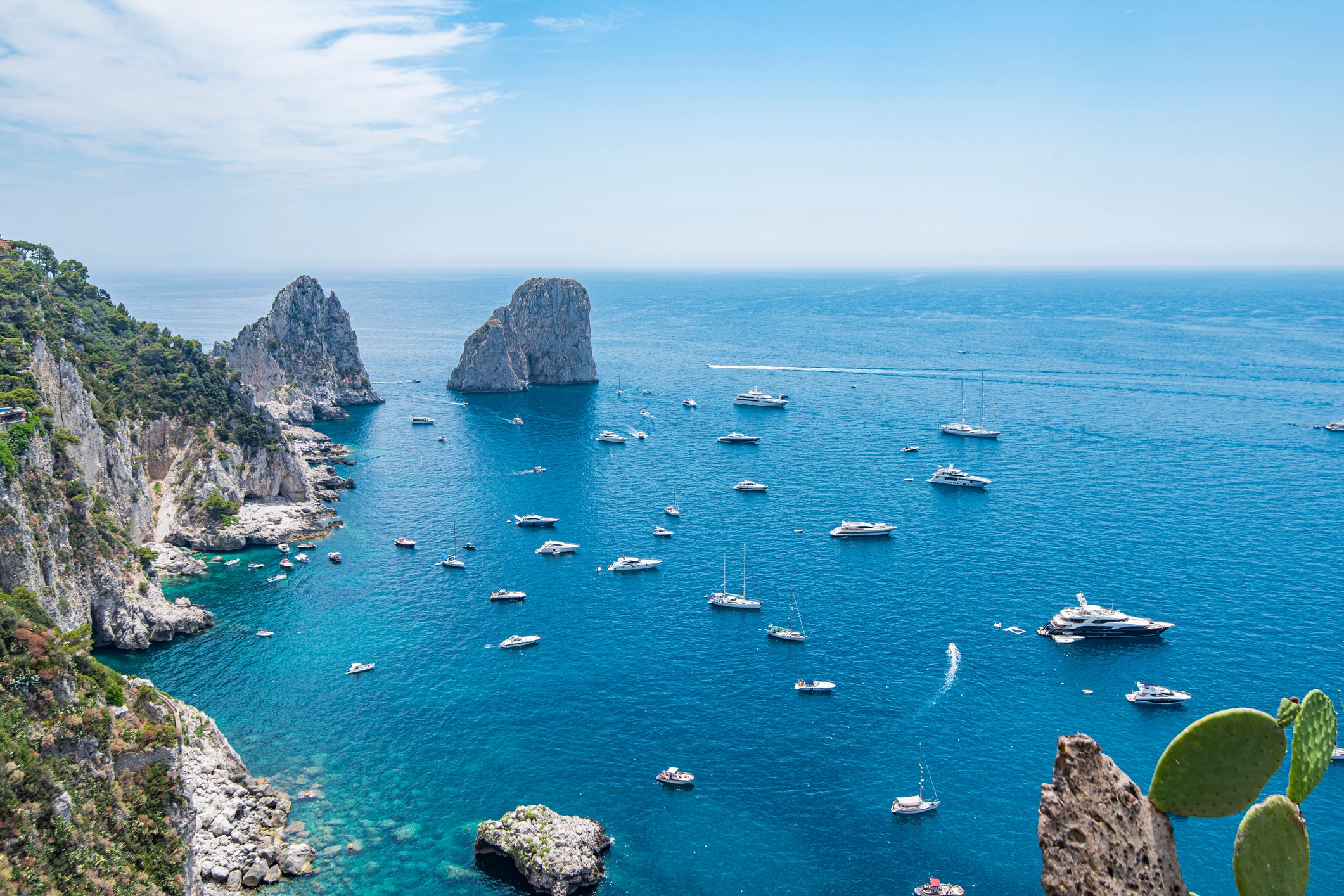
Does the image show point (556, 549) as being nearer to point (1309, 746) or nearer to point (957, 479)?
point (957, 479)

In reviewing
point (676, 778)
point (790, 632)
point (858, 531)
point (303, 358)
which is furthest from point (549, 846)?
point (303, 358)

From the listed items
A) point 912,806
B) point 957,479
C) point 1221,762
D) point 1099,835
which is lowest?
point 912,806

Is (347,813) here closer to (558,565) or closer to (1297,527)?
(558,565)

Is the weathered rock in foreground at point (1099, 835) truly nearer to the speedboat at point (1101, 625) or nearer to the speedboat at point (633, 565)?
the speedboat at point (1101, 625)

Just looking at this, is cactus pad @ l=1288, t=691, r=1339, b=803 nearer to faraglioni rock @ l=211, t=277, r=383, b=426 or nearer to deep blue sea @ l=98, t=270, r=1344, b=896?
deep blue sea @ l=98, t=270, r=1344, b=896

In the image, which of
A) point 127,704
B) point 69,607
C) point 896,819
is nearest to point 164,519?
point 69,607

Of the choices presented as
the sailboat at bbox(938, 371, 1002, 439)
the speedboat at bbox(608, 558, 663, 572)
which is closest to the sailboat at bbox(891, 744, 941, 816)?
the speedboat at bbox(608, 558, 663, 572)
